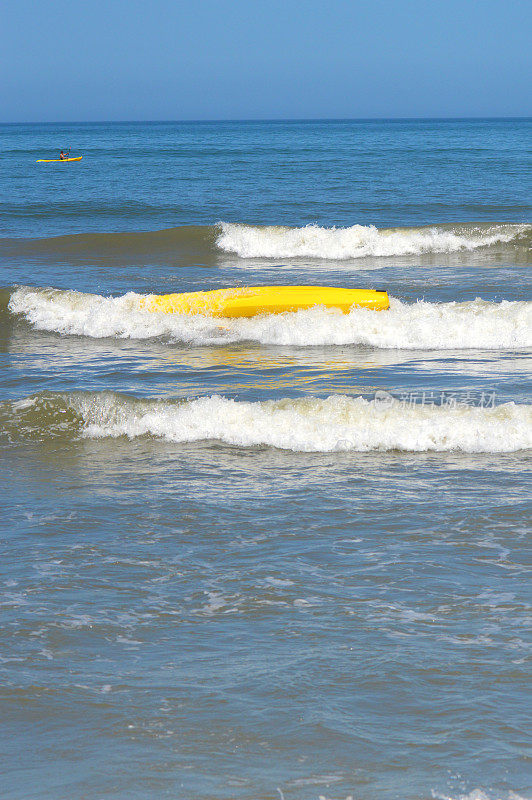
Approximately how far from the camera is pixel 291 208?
22.2 m

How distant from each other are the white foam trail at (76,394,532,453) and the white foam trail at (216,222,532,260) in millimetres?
10980

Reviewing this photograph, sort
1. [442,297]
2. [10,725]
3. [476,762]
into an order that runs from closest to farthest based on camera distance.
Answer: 1. [476,762]
2. [10,725]
3. [442,297]

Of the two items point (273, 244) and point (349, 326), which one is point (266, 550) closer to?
point (349, 326)

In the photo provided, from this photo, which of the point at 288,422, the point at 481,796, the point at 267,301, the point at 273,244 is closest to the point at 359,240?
the point at 273,244


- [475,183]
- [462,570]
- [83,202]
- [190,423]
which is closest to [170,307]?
[190,423]

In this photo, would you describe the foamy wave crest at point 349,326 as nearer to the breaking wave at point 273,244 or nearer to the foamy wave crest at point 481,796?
the breaking wave at point 273,244

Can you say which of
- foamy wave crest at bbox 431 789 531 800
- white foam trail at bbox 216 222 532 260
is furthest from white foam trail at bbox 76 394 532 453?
white foam trail at bbox 216 222 532 260

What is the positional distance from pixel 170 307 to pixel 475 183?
18.0 meters

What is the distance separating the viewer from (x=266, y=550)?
448 centimetres

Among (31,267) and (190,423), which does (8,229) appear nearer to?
(31,267)

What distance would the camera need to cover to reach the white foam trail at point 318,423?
247 inches

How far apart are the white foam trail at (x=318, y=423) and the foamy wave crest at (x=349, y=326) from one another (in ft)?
10.6

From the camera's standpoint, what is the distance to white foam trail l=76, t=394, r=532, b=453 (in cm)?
627

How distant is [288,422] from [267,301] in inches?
183
